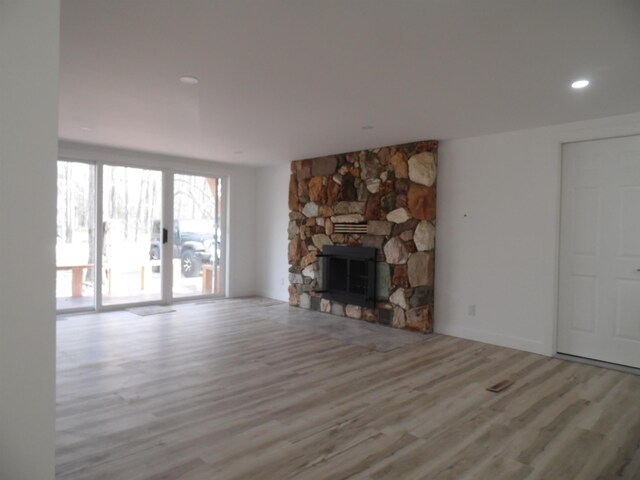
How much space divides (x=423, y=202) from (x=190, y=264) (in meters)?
3.99

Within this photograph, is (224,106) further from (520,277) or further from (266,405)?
(520,277)

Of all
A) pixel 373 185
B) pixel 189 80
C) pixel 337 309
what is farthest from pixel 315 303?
pixel 189 80

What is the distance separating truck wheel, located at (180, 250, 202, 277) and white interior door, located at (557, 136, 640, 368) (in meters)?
5.28

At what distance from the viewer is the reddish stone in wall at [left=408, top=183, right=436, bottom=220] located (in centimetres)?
486

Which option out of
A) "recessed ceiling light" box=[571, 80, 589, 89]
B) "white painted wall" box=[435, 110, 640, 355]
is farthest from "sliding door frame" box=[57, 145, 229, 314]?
"recessed ceiling light" box=[571, 80, 589, 89]

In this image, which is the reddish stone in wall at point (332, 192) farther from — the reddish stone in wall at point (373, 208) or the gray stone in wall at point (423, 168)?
the gray stone in wall at point (423, 168)

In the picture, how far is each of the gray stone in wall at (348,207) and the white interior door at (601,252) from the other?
2401 millimetres

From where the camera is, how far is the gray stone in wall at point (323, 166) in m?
5.96

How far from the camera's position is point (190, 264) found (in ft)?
22.4

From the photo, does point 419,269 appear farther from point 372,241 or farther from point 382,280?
point 372,241

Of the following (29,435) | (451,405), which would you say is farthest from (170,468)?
(451,405)

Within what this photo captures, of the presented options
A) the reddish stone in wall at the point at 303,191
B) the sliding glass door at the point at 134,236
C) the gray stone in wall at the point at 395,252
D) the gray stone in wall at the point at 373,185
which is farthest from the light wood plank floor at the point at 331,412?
the reddish stone in wall at the point at 303,191

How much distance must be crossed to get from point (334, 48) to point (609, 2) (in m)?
1.37

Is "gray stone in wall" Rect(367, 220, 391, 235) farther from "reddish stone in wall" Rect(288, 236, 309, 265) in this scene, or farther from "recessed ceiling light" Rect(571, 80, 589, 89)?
"recessed ceiling light" Rect(571, 80, 589, 89)
